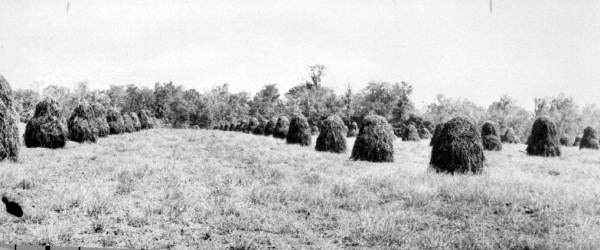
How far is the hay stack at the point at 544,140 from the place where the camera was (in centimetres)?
1906

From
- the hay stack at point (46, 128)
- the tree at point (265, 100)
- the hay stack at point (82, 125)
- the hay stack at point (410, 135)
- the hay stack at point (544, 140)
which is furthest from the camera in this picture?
the tree at point (265, 100)

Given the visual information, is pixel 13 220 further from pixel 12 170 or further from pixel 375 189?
pixel 375 189

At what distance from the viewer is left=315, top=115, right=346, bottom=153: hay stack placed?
1944 centimetres

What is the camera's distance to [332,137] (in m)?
19.5

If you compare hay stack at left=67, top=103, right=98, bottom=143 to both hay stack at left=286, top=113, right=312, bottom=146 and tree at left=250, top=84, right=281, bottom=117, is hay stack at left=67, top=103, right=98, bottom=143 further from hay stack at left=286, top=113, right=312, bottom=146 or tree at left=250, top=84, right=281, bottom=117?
tree at left=250, top=84, right=281, bottom=117

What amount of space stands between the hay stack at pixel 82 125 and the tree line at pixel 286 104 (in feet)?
88.8

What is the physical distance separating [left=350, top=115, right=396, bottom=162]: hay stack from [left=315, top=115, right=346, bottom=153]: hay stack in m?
3.29

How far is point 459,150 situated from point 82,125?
19253 millimetres

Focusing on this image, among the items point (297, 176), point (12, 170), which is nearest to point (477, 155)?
point (297, 176)

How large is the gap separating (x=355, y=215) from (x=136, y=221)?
3.29m

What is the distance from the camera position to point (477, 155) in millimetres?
11930

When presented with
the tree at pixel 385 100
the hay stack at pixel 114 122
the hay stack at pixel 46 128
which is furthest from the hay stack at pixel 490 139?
the tree at pixel 385 100

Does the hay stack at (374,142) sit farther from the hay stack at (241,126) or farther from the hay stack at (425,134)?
the hay stack at (241,126)

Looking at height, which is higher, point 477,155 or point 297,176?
point 477,155
